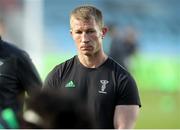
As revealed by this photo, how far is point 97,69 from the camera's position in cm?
471

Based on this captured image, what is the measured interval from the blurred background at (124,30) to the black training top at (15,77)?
1215 cm

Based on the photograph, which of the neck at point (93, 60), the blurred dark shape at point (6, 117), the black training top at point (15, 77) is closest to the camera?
the neck at point (93, 60)

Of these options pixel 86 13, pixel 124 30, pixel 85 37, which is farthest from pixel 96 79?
pixel 124 30

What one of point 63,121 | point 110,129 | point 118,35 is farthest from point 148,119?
point 63,121

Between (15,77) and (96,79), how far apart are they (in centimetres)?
98

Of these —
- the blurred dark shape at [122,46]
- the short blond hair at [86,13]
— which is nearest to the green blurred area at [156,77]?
the blurred dark shape at [122,46]

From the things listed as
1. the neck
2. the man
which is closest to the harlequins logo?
the man

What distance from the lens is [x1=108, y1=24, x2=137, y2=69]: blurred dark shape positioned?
14.2m

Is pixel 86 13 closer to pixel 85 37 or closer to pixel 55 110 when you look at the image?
pixel 85 37

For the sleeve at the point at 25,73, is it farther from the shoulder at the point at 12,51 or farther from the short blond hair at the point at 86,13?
the short blond hair at the point at 86,13

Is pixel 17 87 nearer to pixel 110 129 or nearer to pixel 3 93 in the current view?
pixel 3 93

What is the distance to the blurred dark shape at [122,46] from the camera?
1423 cm

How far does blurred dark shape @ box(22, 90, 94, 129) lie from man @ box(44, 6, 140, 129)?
7.47 feet

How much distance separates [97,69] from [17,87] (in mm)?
970
